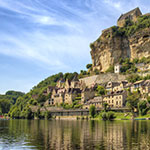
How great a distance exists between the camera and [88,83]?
12019cm

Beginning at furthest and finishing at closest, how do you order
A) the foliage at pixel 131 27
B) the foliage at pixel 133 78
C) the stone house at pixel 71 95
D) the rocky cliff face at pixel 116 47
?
the foliage at pixel 131 27 → the rocky cliff face at pixel 116 47 → the stone house at pixel 71 95 → the foliage at pixel 133 78

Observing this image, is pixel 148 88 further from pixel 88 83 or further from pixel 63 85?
pixel 63 85

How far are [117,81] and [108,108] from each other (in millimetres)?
29318

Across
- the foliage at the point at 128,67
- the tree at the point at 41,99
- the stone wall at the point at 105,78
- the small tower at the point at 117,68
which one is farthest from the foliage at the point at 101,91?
the tree at the point at 41,99

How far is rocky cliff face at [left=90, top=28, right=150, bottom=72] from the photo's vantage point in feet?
388

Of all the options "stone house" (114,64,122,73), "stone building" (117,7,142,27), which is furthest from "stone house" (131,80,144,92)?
"stone building" (117,7,142,27)

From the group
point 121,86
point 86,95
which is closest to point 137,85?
point 121,86

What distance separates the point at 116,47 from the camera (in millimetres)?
131375

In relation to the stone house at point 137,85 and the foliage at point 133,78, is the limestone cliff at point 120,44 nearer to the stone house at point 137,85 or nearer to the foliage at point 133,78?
the foliage at point 133,78

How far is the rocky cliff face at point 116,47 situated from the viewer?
118312 millimetres

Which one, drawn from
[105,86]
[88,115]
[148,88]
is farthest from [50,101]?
[148,88]

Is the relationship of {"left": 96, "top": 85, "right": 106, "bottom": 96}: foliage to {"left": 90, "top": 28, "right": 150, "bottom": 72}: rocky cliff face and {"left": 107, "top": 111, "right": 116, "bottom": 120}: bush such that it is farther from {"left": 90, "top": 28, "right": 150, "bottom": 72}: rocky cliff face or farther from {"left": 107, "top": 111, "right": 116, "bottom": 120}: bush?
{"left": 90, "top": 28, "right": 150, "bottom": 72}: rocky cliff face

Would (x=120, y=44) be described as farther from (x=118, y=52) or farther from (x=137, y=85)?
(x=137, y=85)

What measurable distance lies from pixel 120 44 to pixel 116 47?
271cm
